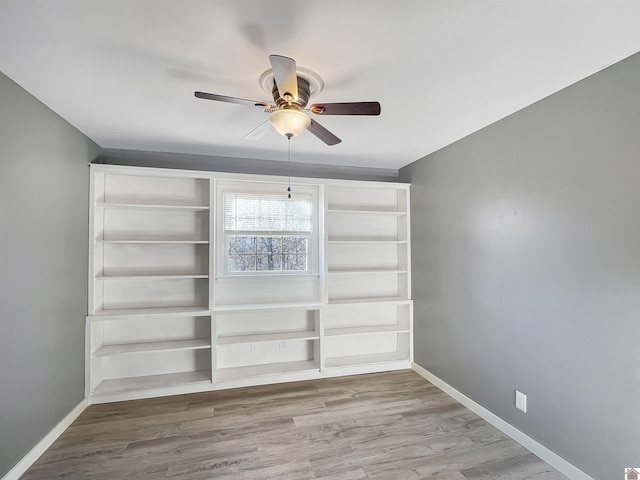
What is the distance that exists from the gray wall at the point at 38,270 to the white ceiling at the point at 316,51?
10.5 inches

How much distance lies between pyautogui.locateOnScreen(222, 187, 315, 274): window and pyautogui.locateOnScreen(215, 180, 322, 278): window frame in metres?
0.01

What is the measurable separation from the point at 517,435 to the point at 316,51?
2.96 metres

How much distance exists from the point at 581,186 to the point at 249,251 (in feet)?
9.66

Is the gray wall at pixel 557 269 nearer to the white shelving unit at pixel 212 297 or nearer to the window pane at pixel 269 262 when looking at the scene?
the white shelving unit at pixel 212 297

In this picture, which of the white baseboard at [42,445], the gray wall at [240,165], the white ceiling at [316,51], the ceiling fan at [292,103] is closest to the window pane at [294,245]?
the gray wall at [240,165]

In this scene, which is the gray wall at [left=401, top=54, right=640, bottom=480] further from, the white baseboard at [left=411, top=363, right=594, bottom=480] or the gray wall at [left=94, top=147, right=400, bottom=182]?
the gray wall at [left=94, top=147, right=400, bottom=182]

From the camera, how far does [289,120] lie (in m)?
1.67

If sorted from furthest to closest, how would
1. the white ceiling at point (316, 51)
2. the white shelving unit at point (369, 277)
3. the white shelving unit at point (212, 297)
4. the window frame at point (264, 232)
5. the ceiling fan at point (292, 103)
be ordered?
the white shelving unit at point (369, 277) → the window frame at point (264, 232) → the white shelving unit at point (212, 297) → the ceiling fan at point (292, 103) → the white ceiling at point (316, 51)

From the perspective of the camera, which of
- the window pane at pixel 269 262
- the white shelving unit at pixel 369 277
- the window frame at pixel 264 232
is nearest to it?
the window frame at pixel 264 232

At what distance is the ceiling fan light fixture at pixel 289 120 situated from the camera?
64.7 inches

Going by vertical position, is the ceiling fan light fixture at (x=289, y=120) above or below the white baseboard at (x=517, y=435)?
above

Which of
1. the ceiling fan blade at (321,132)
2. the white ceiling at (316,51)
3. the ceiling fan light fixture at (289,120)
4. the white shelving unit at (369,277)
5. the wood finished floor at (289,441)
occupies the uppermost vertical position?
the white ceiling at (316,51)

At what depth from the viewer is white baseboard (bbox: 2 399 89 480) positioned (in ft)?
6.16

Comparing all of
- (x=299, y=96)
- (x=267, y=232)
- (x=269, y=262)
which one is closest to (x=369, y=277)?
(x=269, y=262)
